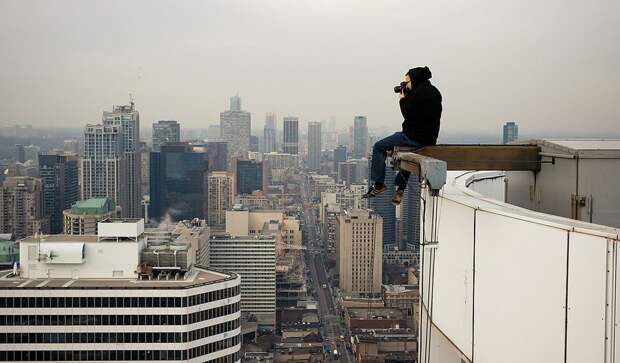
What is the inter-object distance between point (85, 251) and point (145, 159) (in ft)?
66.7

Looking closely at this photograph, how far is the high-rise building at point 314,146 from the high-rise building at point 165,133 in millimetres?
5236

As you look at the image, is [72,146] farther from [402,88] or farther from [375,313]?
[402,88]

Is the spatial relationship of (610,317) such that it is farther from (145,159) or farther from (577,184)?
(145,159)

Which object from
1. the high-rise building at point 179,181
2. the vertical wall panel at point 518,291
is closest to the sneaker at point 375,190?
the vertical wall panel at point 518,291

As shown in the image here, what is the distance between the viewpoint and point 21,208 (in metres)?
18.0

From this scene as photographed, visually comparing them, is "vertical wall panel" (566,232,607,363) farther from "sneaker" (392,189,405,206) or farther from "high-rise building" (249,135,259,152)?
"high-rise building" (249,135,259,152)

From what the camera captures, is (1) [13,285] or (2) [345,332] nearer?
(1) [13,285]

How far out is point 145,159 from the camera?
28.0m

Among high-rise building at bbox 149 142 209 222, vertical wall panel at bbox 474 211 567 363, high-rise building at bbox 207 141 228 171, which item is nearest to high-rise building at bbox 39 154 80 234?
high-rise building at bbox 149 142 209 222

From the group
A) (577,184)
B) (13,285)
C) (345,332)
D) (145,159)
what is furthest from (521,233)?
(145,159)

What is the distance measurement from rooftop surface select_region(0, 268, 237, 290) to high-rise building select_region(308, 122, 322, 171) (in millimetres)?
17727

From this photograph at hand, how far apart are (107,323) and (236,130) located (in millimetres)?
23740

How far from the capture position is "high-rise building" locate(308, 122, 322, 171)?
86.7 ft

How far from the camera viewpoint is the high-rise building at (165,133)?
2770 cm
